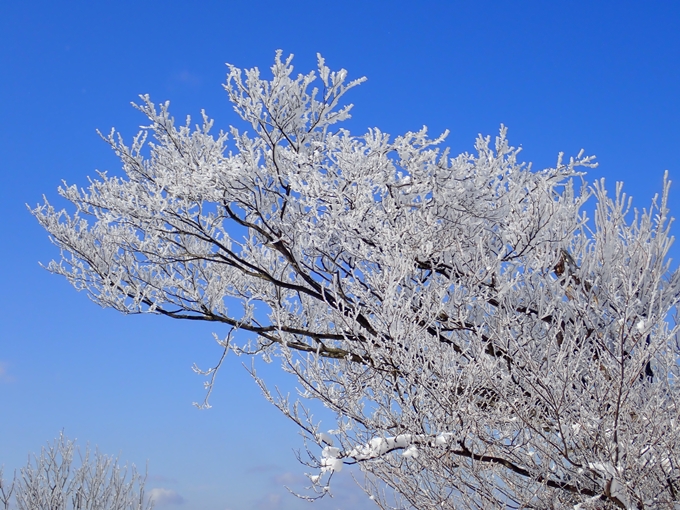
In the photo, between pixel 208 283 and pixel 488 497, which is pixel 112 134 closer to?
pixel 208 283

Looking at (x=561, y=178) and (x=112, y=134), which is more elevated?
(x=112, y=134)

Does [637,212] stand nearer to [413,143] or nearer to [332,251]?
[413,143]

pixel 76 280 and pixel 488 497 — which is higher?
pixel 76 280

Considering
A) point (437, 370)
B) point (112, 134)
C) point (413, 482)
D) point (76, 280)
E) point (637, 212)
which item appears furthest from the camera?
point (76, 280)

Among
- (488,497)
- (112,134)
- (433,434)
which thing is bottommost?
(488,497)

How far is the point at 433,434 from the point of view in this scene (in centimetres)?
439

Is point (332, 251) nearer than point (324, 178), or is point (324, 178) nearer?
point (324, 178)

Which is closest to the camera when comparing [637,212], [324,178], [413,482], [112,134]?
[413,482]

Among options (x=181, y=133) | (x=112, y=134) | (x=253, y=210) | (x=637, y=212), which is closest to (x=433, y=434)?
(x=253, y=210)

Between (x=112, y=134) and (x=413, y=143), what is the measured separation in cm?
358

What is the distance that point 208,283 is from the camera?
7.73 m

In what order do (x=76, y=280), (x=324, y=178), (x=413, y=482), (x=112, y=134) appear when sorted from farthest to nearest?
(x=76, y=280), (x=112, y=134), (x=324, y=178), (x=413, y=482)

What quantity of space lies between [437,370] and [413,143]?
7.52ft

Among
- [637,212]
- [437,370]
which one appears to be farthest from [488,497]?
[637,212]
